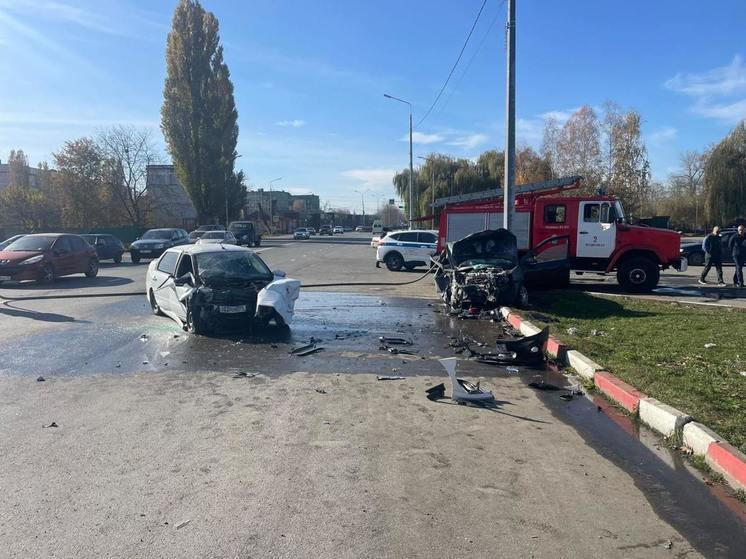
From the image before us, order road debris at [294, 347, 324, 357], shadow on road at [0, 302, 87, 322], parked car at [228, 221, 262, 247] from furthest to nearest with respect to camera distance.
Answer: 1. parked car at [228, 221, 262, 247]
2. shadow on road at [0, 302, 87, 322]
3. road debris at [294, 347, 324, 357]

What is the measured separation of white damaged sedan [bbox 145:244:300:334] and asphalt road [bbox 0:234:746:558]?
1.50 metres

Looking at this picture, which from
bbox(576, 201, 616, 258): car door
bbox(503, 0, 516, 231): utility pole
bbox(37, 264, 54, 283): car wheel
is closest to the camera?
bbox(503, 0, 516, 231): utility pole

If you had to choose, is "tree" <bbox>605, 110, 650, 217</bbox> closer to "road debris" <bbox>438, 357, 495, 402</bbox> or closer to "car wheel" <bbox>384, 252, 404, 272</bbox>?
"car wheel" <bbox>384, 252, 404, 272</bbox>

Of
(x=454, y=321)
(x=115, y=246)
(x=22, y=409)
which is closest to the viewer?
(x=22, y=409)

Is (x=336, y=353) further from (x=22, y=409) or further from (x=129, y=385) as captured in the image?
(x=22, y=409)

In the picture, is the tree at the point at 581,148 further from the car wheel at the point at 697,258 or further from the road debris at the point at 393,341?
the road debris at the point at 393,341

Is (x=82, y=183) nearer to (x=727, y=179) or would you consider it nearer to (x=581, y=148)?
(x=581, y=148)

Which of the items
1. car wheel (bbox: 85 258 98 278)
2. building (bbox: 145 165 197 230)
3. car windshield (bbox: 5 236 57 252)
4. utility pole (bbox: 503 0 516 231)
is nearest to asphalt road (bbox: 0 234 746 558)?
utility pole (bbox: 503 0 516 231)

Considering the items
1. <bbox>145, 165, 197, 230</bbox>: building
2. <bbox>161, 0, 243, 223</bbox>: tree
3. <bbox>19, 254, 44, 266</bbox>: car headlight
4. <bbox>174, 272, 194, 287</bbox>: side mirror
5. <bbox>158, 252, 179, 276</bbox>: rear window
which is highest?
<bbox>161, 0, 243, 223</bbox>: tree

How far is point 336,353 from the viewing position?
8.52 m

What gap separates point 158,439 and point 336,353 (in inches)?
148

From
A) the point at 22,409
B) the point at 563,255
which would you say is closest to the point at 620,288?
the point at 563,255

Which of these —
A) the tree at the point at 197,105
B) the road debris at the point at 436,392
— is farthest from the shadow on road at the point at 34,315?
the tree at the point at 197,105

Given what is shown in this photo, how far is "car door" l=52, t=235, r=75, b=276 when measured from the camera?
1842cm
